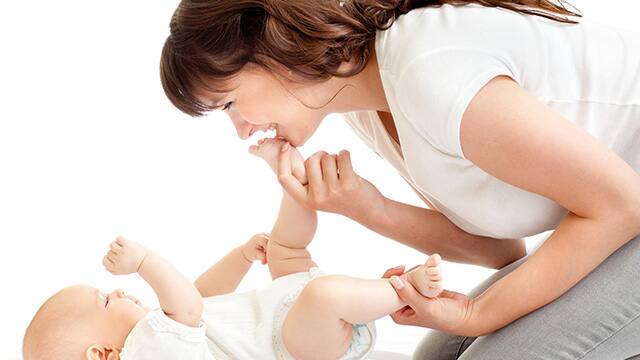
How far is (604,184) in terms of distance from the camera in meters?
1.59

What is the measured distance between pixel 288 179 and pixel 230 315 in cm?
28

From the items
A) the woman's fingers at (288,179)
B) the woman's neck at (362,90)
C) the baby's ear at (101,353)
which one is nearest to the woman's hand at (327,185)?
the woman's fingers at (288,179)

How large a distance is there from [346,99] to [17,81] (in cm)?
152

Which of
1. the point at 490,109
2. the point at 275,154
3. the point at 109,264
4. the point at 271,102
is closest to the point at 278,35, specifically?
the point at 271,102

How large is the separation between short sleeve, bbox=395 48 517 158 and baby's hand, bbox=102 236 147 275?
0.54 metres

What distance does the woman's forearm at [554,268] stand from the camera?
5.38 ft

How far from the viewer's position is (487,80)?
157 cm

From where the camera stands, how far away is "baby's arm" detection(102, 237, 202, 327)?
175 centimetres

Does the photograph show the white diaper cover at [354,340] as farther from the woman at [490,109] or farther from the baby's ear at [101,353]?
the baby's ear at [101,353]

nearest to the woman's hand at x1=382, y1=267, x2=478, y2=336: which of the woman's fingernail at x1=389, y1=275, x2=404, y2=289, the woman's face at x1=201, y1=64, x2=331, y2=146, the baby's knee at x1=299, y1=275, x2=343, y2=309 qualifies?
the woman's fingernail at x1=389, y1=275, x2=404, y2=289

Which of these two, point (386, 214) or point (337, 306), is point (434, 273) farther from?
point (386, 214)

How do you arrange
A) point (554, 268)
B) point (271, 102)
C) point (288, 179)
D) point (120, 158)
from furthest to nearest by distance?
point (120, 158) < point (288, 179) < point (271, 102) < point (554, 268)

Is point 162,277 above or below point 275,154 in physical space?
below

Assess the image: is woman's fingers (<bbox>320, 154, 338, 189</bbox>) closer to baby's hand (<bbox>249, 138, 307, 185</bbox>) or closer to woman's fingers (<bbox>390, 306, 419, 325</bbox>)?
baby's hand (<bbox>249, 138, 307, 185</bbox>)
